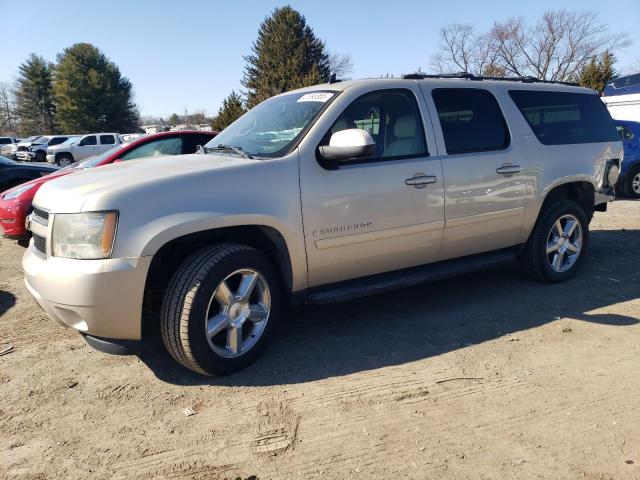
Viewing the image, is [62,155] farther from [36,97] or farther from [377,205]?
[36,97]

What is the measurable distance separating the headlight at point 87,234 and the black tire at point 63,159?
88.5 ft

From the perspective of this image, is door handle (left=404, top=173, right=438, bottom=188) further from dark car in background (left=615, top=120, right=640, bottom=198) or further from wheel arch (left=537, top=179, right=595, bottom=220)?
dark car in background (left=615, top=120, right=640, bottom=198)

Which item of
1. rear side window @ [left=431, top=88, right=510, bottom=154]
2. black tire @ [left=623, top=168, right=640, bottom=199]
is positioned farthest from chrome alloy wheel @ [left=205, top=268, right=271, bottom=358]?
black tire @ [left=623, top=168, right=640, bottom=199]

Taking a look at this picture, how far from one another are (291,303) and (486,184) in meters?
1.94

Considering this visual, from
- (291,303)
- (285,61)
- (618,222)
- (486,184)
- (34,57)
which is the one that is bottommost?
(618,222)

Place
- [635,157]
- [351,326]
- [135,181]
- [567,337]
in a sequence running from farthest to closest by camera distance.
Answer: [635,157], [351,326], [567,337], [135,181]

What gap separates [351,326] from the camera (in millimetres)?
3959

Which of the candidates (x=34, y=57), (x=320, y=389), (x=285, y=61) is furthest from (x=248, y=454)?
(x=34, y=57)

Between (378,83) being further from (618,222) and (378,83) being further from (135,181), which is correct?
(618,222)

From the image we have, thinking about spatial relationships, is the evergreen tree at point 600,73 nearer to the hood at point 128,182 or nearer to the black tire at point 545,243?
the black tire at point 545,243

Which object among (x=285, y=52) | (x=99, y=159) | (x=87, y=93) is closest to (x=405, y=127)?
(x=99, y=159)

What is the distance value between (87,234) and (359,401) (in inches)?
70.9

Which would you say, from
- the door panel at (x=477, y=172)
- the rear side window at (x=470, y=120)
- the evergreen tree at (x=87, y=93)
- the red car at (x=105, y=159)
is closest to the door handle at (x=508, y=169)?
the door panel at (x=477, y=172)

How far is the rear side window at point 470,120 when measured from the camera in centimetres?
400
